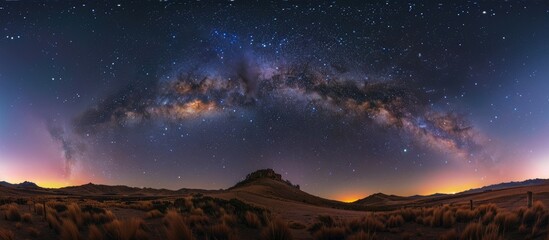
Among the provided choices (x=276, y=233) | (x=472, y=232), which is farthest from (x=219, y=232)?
(x=472, y=232)

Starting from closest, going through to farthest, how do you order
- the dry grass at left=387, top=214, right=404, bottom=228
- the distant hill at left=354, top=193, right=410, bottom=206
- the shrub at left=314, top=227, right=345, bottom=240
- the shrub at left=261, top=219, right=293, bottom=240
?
the shrub at left=261, top=219, right=293, bottom=240 → the shrub at left=314, top=227, right=345, bottom=240 → the dry grass at left=387, top=214, right=404, bottom=228 → the distant hill at left=354, top=193, right=410, bottom=206

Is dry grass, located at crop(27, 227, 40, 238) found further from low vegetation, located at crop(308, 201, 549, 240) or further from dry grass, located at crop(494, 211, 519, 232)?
dry grass, located at crop(494, 211, 519, 232)

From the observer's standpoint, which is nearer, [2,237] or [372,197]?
[2,237]

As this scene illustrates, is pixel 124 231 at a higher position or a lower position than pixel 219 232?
higher

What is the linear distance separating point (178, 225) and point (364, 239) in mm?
4352

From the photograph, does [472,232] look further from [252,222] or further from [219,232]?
[219,232]

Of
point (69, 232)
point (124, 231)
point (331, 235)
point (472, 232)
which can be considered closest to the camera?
point (124, 231)

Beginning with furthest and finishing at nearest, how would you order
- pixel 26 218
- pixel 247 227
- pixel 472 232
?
pixel 247 227
pixel 26 218
pixel 472 232

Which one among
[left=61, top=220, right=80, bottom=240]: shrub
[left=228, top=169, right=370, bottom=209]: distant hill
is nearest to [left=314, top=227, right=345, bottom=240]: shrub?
[left=61, top=220, right=80, bottom=240]: shrub

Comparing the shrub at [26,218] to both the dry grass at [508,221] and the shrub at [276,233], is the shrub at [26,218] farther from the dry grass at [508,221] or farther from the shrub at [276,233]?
the dry grass at [508,221]

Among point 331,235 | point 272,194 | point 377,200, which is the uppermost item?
point 331,235

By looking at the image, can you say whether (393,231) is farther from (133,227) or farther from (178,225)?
(133,227)

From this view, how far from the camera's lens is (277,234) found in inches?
361

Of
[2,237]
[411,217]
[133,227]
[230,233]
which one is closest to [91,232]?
[133,227]
